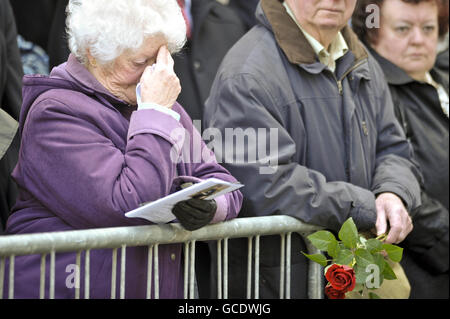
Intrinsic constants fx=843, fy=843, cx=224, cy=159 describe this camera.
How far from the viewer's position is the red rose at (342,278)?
3.17m

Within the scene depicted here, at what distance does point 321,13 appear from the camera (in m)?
3.71

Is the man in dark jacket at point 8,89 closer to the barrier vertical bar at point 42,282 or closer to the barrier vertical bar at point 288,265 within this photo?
the barrier vertical bar at point 42,282

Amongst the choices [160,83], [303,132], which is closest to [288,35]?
[303,132]

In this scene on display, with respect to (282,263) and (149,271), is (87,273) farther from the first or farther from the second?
(282,263)

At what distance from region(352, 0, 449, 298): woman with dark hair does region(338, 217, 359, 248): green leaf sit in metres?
1.16

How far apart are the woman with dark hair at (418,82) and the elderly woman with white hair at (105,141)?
5.80ft

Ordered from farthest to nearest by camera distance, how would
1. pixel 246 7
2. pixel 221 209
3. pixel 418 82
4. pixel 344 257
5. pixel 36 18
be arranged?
pixel 246 7 → pixel 418 82 → pixel 36 18 → pixel 344 257 → pixel 221 209

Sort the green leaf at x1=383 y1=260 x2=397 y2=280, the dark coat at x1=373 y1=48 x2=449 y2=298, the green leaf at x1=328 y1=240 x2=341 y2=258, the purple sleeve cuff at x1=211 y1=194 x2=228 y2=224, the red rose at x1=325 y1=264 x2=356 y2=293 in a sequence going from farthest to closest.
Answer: the dark coat at x1=373 y1=48 x2=449 y2=298 → the green leaf at x1=383 y1=260 x2=397 y2=280 → the green leaf at x1=328 y1=240 x2=341 y2=258 → the red rose at x1=325 y1=264 x2=356 y2=293 → the purple sleeve cuff at x1=211 y1=194 x2=228 y2=224

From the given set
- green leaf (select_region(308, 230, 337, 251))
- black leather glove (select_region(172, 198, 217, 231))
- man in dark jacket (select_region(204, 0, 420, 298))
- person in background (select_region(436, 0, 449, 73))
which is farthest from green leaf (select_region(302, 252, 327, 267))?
person in background (select_region(436, 0, 449, 73))

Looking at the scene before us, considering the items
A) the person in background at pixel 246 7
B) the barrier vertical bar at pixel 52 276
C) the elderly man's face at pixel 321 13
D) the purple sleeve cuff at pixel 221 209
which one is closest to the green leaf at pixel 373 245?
the purple sleeve cuff at pixel 221 209

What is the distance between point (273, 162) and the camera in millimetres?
3416

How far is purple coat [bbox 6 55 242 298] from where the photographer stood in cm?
273

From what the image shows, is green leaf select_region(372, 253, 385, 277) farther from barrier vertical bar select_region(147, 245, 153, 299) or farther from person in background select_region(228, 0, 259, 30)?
person in background select_region(228, 0, 259, 30)

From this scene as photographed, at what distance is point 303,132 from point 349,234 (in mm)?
531
